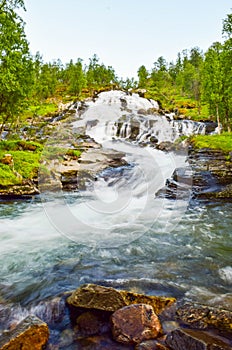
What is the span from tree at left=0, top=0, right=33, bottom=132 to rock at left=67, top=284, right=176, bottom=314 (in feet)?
43.9

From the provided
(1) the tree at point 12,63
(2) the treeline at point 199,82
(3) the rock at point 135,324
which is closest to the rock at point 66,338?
(3) the rock at point 135,324

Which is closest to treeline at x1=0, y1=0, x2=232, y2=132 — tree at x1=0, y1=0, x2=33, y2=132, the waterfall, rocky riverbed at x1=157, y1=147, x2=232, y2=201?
tree at x1=0, y1=0, x2=33, y2=132

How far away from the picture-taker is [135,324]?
13.0 ft

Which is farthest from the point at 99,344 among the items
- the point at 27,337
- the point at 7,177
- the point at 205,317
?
the point at 7,177

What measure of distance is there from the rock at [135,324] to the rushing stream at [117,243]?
1.05 metres

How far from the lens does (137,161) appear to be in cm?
2145

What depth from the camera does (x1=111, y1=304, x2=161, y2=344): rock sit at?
3852mm

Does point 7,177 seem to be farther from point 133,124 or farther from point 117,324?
point 133,124

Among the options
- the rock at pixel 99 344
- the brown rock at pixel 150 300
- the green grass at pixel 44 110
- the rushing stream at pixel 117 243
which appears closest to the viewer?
the rock at pixel 99 344

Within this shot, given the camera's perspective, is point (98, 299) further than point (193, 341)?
Yes

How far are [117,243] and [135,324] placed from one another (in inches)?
158

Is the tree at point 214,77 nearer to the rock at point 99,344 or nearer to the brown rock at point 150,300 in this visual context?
the brown rock at point 150,300

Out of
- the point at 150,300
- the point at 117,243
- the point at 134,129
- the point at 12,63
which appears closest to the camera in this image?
the point at 150,300

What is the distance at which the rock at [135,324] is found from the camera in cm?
385
